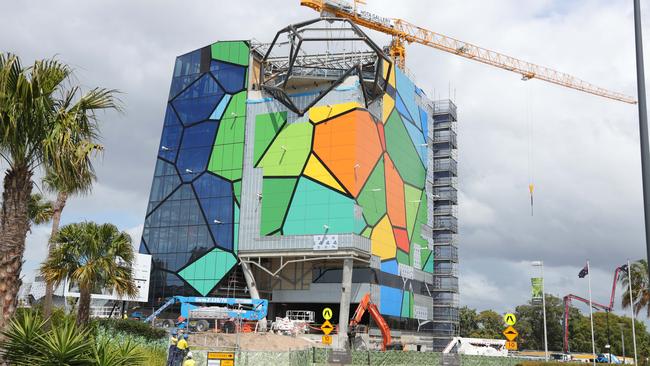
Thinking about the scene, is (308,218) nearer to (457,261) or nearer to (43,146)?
(457,261)

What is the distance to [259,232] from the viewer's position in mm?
67625

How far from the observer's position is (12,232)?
14.1 m

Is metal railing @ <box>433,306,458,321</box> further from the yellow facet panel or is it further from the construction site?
A: the yellow facet panel

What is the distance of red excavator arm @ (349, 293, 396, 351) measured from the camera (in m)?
59.6

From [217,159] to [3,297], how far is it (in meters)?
58.7

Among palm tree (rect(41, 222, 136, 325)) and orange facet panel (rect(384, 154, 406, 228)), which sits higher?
orange facet panel (rect(384, 154, 406, 228))

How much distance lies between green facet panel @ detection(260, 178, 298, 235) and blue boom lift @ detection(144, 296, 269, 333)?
9.23 metres

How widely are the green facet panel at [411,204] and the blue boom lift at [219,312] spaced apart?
23.7m

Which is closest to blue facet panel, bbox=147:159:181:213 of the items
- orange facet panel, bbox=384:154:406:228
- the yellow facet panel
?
the yellow facet panel

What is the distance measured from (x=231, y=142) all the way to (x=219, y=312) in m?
22.0

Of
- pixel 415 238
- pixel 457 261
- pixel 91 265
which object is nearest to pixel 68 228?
pixel 91 265

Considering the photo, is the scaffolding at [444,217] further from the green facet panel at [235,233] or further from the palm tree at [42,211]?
the palm tree at [42,211]

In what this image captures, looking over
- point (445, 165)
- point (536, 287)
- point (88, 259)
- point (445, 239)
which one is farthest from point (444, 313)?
point (88, 259)

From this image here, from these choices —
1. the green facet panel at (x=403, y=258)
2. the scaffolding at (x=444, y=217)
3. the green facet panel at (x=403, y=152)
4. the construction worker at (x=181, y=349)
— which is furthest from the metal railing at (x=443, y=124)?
the construction worker at (x=181, y=349)
